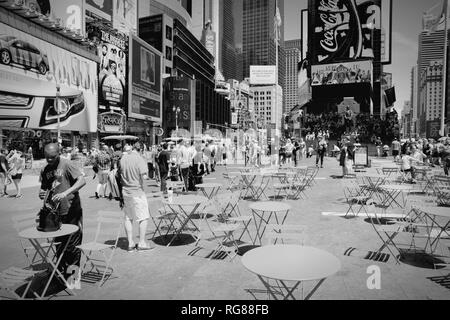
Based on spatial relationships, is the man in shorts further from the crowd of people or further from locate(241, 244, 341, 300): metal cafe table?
the crowd of people

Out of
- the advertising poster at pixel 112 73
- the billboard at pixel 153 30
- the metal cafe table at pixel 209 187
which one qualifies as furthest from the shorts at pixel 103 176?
the billboard at pixel 153 30

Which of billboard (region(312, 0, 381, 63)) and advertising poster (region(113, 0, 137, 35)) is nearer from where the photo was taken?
advertising poster (region(113, 0, 137, 35))

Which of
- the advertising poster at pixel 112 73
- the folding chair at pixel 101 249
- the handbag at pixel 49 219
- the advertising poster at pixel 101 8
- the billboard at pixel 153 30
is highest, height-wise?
the billboard at pixel 153 30

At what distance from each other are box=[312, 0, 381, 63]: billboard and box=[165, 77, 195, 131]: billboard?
98.1 ft

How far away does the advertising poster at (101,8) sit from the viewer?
165 ft

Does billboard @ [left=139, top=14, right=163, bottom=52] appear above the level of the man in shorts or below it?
above

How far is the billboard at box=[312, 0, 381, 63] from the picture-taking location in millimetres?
65875

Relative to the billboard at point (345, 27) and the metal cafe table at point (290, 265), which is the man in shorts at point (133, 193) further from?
the billboard at point (345, 27)

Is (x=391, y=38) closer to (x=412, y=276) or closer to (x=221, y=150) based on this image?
(x=221, y=150)

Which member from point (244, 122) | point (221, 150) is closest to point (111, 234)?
point (221, 150)

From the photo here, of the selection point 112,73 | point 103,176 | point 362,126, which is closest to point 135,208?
point 103,176

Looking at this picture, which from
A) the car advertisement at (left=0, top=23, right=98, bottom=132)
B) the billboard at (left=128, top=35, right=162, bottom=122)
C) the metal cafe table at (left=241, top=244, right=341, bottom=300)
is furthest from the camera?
the billboard at (left=128, top=35, right=162, bottom=122)

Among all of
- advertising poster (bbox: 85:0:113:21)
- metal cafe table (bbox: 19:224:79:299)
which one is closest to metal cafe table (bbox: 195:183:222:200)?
metal cafe table (bbox: 19:224:79:299)

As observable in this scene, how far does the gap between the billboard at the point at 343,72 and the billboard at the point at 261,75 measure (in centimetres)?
2887
